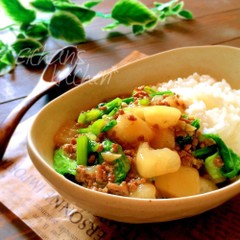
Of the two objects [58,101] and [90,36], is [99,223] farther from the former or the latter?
[90,36]

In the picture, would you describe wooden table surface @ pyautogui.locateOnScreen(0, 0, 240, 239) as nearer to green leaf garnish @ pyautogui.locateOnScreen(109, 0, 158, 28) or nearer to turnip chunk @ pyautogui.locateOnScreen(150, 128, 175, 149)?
green leaf garnish @ pyautogui.locateOnScreen(109, 0, 158, 28)

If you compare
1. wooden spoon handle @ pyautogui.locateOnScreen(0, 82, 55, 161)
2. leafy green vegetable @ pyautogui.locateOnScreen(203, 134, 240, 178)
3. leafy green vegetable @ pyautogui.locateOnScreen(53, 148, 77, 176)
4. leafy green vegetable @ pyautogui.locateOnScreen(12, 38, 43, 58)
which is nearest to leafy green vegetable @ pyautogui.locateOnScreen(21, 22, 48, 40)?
leafy green vegetable @ pyautogui.locateOnScreen(12, 38, 43, 58)

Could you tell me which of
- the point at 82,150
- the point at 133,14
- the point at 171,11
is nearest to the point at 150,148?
the point at 82,150

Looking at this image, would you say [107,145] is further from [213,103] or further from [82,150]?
[213,103]

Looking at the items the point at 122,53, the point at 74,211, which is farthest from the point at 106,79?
the point at 122,53

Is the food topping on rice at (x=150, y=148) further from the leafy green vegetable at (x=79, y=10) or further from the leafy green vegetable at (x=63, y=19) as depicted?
the leafy green vegetable at (x=79, y=10)

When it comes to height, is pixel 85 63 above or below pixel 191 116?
below

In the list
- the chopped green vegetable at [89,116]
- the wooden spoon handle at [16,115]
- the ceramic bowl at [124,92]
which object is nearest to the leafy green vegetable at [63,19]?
the wooden spoon handle at [16,115]
